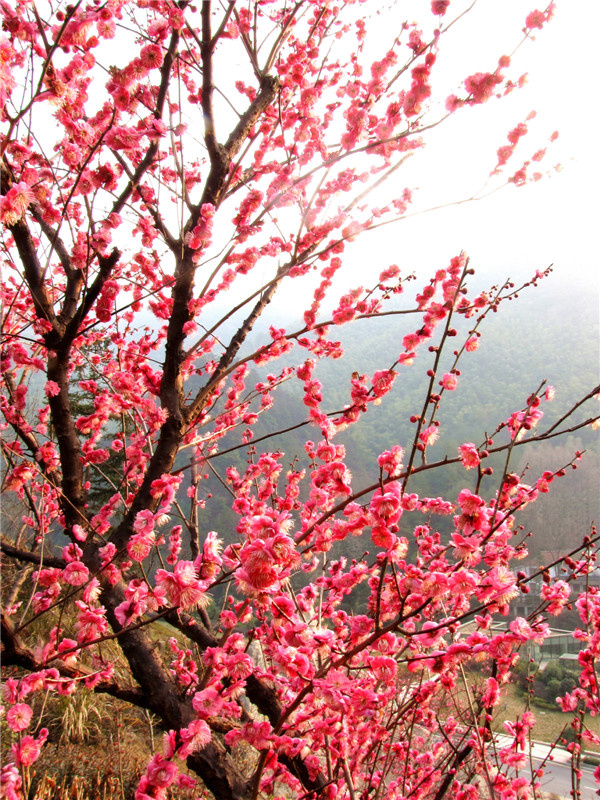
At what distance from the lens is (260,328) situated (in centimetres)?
3600

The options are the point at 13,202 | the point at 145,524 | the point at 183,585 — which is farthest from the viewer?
the point at 145,524

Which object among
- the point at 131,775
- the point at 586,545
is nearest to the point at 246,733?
the point at 586,545

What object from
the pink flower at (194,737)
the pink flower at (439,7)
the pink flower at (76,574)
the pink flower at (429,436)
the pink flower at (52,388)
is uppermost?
the pink flower at (439,7)

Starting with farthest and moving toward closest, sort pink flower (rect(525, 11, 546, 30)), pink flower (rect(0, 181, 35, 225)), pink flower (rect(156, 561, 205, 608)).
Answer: pink flower (rect(525, 11, 546, 30)) → pink flower (rect(0, 181, 35, 225)) → pink flower (rect(156, 561, 205, 608))

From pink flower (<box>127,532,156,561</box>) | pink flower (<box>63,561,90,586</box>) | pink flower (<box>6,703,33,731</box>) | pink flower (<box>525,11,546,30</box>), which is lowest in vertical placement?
pink flower (<box>6,703,33,731</box>)

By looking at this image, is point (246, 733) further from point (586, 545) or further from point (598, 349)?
point (598, 349)

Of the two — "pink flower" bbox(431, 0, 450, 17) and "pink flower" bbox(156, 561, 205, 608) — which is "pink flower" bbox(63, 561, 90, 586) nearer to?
"pink flower" bbox(156, 561, 205, 608)

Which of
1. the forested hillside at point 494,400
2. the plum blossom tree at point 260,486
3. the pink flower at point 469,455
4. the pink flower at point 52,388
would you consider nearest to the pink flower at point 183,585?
the plum blossom tree at point 260,486

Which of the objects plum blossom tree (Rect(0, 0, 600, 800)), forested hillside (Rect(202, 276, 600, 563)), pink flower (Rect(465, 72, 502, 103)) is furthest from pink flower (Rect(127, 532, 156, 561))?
forested hillside (Rect(202, 276, 600, 563))

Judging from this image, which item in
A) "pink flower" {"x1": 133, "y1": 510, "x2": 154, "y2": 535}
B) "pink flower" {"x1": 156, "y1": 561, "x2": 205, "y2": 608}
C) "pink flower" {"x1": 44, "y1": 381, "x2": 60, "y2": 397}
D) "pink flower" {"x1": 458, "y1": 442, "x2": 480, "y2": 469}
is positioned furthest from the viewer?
"pink flower" {"x1": 44, "y1": 381, "x2": 60, "y2": 397}

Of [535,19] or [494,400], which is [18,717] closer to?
[535,19]

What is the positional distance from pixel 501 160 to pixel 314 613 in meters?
3.56

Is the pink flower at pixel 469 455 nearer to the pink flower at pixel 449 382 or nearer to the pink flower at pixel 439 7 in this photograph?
the pink flower at pixel 449 382

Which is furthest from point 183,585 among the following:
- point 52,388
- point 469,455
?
point 52,388
